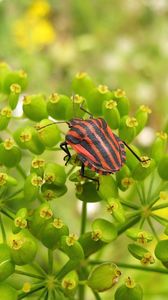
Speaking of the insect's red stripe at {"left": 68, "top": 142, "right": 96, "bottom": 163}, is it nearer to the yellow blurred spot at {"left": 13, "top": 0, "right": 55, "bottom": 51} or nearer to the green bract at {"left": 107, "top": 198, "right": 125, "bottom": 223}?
the green bract at {"left": 107, "top": 198, "right": 125, "bottom": 223}

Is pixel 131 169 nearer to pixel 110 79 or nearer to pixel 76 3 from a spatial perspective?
pixel 110 79

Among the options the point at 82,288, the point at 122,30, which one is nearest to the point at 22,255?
the point at 82,288

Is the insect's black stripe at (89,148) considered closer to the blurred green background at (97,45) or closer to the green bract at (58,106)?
the green bract at (58,106)

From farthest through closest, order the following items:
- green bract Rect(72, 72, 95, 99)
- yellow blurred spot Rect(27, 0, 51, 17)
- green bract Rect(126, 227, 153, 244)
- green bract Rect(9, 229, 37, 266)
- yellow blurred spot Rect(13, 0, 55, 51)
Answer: yellow blurred spot Rect(27, 0, 51, 17)
yellow blurred spot Rect(13, 0, 55, 51)
green bract Rect(72, 72, 95, 99)
green bract Rect(126, 227, 153, 244)
green bract Rect(9, 229, 37, 266)

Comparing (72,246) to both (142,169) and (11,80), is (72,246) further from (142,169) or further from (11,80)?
(11,80)

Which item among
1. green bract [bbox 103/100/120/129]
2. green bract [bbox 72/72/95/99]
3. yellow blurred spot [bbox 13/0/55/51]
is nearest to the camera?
green bract [bbox 103/100/120/129]

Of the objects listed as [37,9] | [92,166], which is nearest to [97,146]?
[92,166]

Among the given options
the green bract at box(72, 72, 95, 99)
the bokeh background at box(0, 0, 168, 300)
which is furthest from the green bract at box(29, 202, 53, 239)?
the bokeh background at box(0, 0, 168, 300)
